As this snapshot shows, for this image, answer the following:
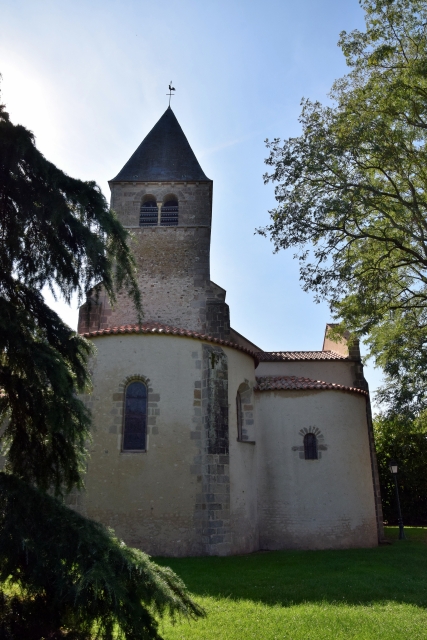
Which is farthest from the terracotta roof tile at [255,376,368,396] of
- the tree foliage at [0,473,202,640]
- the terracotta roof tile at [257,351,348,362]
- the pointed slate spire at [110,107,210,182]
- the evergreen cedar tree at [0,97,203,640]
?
the tree foliage at [0,473,202,640]

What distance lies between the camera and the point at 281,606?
6.71 m

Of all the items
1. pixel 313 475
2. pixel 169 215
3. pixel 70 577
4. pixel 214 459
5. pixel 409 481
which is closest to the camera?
pixel 70 577

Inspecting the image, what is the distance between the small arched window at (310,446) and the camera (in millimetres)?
14094

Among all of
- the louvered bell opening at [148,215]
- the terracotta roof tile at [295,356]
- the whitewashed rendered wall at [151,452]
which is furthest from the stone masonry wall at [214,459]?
the louvered bell opening at [148,215]

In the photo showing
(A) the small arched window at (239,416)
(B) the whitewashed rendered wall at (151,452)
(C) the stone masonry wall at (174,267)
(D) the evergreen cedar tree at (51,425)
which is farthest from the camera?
(C) the stone masonry wall at (174,267)

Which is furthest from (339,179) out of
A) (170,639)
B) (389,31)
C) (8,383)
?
(170,639)

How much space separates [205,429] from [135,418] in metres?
1.72

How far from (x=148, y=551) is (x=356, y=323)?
7.22 m

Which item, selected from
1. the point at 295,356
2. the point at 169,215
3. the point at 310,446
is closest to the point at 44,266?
the point at 310,446

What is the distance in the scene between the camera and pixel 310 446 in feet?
46.7

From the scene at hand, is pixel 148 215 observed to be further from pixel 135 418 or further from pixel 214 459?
pixel 214 459

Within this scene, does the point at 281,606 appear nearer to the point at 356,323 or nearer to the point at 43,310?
the point at 43,310

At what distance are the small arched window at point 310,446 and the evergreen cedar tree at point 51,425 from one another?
956cm

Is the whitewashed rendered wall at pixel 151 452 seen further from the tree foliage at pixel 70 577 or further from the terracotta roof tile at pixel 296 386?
the tree foliage at pixel 70 577
